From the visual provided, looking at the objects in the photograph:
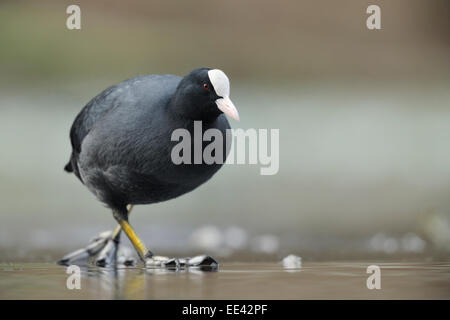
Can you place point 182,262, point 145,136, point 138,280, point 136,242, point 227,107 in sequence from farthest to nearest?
1. point 136,242
2. point 182,262
3. point 145,136
4. point 227,107
5. point 138,280

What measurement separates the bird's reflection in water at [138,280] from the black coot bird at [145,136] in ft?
1.14

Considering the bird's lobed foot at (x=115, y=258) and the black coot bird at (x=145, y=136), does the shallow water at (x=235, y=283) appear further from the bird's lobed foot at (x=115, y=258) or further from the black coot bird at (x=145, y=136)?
the black coot bird at (x=145, y=136)

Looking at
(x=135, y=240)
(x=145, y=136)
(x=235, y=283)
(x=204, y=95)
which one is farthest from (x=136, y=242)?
(x=235, y=283)

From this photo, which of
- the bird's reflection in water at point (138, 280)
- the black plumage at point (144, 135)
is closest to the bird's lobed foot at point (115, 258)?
the bird's reflection in water at point (138, 280)

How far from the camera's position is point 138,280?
327cm

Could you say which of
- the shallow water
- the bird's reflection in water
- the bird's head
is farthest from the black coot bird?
the shallow water

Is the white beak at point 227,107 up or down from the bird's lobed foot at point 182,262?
up

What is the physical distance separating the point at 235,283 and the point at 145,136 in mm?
1228

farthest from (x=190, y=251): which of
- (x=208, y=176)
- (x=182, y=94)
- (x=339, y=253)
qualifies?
A: (x=182, y=94)

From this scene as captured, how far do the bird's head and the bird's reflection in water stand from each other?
0.97 meters

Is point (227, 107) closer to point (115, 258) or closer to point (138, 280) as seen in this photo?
point (138, 280)

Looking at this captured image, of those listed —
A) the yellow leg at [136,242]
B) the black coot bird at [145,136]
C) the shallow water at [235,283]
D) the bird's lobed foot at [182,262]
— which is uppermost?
the black coot bird at [145,136]

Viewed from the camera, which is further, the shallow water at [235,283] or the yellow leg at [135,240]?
the yellow leg at [135,240]

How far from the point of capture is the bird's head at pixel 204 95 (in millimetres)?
3725
